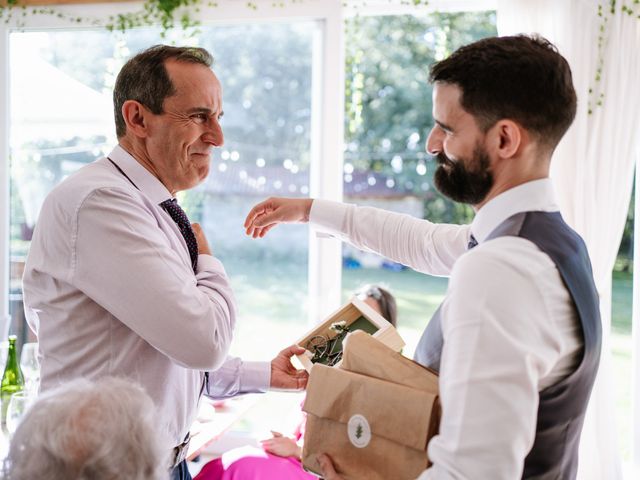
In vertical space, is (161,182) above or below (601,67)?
below

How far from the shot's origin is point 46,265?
1.48m

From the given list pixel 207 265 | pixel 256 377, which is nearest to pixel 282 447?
pixel 256 377

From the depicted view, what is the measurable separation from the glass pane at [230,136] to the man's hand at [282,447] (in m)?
0.93

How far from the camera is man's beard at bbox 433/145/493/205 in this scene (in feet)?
4.02

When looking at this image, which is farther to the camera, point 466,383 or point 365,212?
point 365,212

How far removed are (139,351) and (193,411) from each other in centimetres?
25

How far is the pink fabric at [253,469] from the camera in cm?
261

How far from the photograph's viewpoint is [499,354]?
1.03 metres

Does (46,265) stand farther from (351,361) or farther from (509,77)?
(509,77)

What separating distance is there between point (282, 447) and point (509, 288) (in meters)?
1.95

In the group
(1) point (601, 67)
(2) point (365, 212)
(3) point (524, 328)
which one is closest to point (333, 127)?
(1) point (601, 67)

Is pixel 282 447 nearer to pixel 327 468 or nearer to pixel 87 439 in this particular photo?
pixel 327 468

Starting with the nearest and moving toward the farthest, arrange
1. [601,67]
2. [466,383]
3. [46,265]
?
[466,383] → [46,265] → [601,67]

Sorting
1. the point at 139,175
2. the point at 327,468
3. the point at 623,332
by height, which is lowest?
the point at 623,332
